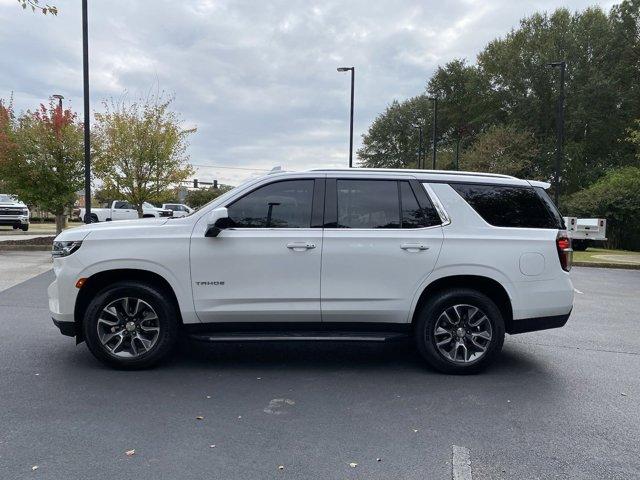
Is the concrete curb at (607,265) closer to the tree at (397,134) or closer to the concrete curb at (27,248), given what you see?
the concrete curb at (27,248)

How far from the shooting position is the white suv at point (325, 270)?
4.78 meters

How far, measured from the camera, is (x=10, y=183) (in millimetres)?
16234

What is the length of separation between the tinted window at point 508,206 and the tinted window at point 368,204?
66cm

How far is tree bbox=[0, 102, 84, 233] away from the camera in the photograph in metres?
16.0

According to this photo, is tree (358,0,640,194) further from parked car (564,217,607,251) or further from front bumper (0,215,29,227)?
front bumper (0,215,29,227)

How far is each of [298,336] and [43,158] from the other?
1459 centimetres

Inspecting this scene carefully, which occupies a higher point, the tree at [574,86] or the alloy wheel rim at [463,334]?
the tree at [574,86]

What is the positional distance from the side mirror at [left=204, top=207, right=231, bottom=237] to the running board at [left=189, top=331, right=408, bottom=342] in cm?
96

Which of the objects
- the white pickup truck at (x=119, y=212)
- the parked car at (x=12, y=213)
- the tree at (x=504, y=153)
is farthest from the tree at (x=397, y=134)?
the parked car at (x=12, y=213)

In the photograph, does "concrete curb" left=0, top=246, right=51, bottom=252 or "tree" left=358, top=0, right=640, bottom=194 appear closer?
"concrete curb" left=0, top=246, right=51, bottom=252

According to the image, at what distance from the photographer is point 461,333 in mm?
4945

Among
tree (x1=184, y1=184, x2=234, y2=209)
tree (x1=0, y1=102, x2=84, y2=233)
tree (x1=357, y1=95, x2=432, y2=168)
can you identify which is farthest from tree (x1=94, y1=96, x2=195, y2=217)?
tree (x1=184, y1=184, x2=234, y2=209)

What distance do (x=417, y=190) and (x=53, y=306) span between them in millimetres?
3693

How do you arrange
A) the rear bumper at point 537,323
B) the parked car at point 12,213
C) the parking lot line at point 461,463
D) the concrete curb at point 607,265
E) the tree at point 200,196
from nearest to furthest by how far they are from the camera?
the parking lot line at point 461,463, the rear bumper at point 537,323, the concrete curb at point 607,265, the parked car at point 12,213, the tree at point 200,196
